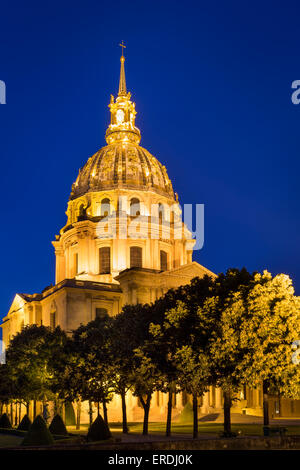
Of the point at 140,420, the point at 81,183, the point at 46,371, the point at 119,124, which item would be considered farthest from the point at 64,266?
the point at 46,371

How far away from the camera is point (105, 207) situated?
113m

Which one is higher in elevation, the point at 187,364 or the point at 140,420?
the point at 187,364

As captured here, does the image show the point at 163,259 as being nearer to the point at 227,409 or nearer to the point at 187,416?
the point at 187,416

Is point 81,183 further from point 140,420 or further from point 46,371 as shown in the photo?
point 46,371

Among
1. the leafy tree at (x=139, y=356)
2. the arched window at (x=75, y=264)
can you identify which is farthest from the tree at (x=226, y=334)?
the arched window at (x=75, y=264)

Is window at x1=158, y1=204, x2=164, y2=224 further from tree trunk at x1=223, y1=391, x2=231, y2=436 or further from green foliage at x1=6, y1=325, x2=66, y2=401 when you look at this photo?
tree trunk at x1=223, y1=391, x2=231, y2=436

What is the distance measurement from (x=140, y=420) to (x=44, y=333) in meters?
16.2

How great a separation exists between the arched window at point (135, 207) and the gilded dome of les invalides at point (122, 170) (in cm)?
230

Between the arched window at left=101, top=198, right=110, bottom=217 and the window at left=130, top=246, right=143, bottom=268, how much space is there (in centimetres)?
791

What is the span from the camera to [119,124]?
13025 cm

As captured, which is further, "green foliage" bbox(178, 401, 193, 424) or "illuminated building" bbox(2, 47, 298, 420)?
"illuminated building" bbox(2, 47, 298, 420)

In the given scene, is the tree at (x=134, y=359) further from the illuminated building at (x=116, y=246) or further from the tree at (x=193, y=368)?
the illuminated building at (x=116, y=246)

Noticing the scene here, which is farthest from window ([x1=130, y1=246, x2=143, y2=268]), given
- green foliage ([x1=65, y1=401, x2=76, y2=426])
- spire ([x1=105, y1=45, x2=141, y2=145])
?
green foliage ([x1=65, y1=401, x2=76, y2=426])

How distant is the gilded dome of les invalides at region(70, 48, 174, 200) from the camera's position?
116000mm
